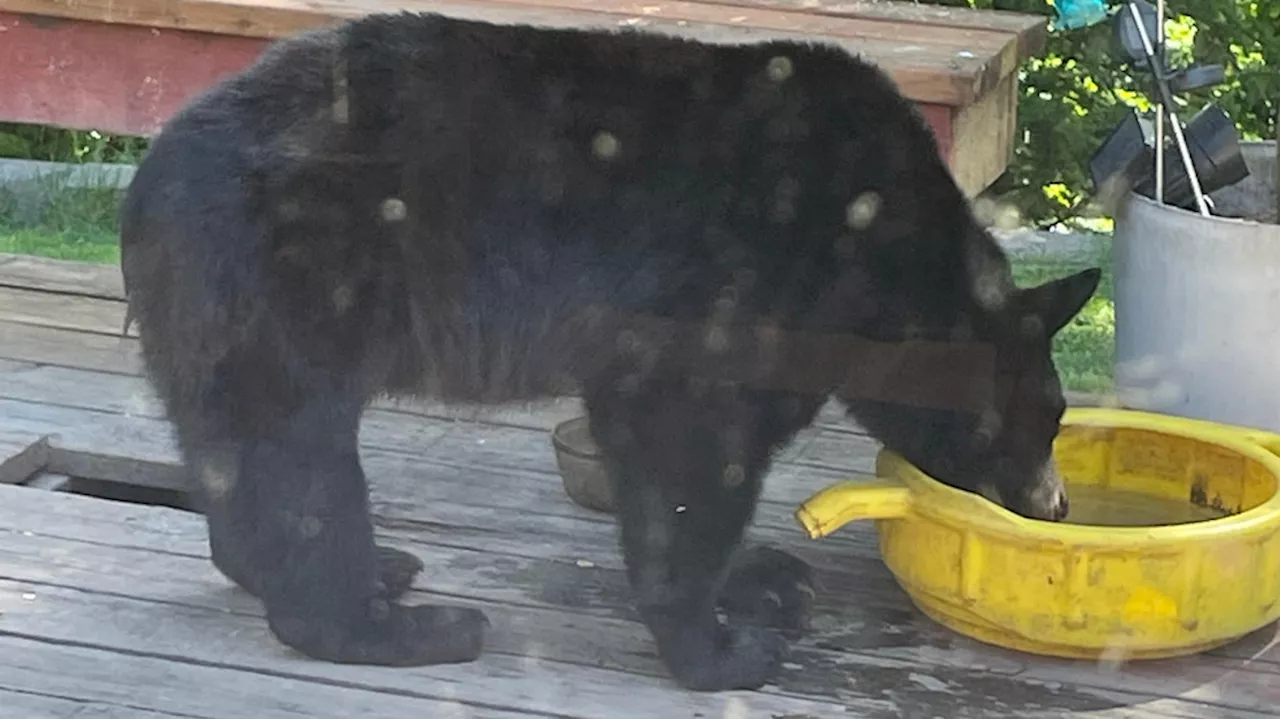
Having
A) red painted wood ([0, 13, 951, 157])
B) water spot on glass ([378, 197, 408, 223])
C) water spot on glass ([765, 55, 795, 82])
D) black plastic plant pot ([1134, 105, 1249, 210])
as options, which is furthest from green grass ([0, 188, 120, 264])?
black plastic plant pot ([1134, 105, 1249, 210])

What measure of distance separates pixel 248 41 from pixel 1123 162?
2.10m

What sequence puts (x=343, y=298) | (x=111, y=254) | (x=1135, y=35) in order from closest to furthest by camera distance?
(x=343, y=298)
(x=1135, y=35)
(x=111, y=254)

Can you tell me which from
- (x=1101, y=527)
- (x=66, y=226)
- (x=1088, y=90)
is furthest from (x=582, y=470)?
(x=1088, y=90)

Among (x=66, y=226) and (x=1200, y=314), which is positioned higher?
(x=1200, y=314)


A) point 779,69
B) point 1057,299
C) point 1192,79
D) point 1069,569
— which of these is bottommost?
point 1069,569

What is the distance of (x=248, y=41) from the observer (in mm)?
4164

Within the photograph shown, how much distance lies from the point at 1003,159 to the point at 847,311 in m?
1.58

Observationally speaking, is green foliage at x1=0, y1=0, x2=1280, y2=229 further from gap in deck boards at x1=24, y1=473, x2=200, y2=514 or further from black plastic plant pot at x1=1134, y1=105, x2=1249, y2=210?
gap in deck boards at x1=24, y1=473, x2=200, y2=514

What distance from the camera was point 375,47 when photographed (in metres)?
2.94

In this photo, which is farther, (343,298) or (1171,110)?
(1171,110)

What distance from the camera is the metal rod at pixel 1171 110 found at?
3.90m

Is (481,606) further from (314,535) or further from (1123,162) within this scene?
(1123,162)

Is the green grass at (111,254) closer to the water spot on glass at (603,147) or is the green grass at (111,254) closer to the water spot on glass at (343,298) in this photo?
the water spot on glass at (603,147)

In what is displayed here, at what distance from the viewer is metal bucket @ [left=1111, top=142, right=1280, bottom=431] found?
3.71 meters
